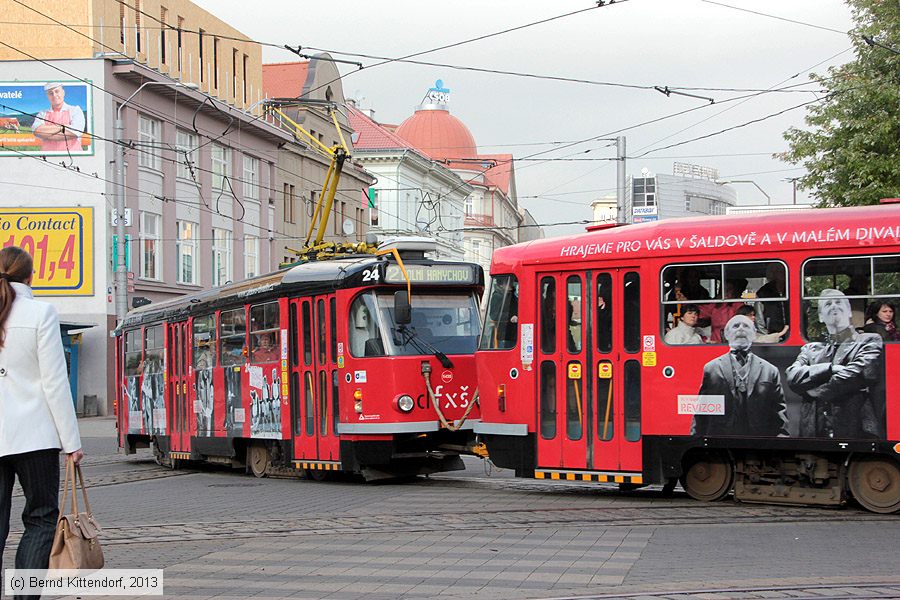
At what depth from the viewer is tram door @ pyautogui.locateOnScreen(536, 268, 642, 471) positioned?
1337cm

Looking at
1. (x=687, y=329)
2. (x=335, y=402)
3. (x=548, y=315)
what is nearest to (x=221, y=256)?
(x=335, y=402)

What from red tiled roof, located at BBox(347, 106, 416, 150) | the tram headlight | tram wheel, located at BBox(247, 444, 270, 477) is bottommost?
tram wheel, located at BBox(247, 444, 270, 477)

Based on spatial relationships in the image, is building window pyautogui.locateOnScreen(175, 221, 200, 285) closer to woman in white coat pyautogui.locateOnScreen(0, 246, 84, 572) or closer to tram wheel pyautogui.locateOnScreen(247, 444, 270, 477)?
tram wheel pyautogui.locateOnScreen(247, 444, 270, 477)

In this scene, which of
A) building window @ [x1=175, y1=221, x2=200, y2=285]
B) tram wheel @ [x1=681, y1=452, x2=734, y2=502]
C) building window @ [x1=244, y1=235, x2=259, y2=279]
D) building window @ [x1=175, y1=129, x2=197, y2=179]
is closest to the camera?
tram wheel @ [x1=681, y1=452, x2=734, y2=502]

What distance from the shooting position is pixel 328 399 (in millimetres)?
16656

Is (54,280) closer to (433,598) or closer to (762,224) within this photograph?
(762,224)

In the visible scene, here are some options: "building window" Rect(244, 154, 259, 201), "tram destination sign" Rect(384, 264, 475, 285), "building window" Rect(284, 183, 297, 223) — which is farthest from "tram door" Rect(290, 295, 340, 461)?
"building window" Rect(284, 183, 297, 223)

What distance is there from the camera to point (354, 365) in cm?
1620

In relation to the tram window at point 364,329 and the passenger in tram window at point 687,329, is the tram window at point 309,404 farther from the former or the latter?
the passenger in tram window at point 687,329

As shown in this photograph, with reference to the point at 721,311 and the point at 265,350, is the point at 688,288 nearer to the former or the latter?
the point at 721,311

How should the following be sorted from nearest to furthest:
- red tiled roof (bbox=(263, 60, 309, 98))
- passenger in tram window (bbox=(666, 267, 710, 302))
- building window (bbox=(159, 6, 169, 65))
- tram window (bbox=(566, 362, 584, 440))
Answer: passenger in tram window (bbox=(666, 267, 710, 302)) < tram window (bbox=(566, 362, 584, 440)) < building window (bbox=(159, 6, 169, 65)) < red tiled roof (bbox=(263, 60, 309, 98))

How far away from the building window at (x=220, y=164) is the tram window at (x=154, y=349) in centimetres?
2545

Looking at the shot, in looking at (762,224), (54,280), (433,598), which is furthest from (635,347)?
(54,280)

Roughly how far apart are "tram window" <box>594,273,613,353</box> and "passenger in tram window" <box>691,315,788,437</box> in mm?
1156
